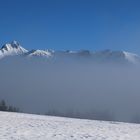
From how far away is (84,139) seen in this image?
19.2 metres

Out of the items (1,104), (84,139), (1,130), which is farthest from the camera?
(1,104)

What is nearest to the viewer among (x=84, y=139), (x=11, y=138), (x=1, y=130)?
(x=11, y=138)

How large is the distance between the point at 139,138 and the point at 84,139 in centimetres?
375

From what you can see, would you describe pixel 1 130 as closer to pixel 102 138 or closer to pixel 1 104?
pixel 102 138

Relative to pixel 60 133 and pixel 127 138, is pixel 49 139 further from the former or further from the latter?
pixel 127 138

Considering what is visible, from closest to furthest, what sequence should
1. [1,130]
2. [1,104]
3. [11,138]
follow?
[11,138] < [1,130] < [1,104]

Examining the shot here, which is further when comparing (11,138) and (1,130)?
(1,130)

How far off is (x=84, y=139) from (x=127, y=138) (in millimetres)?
2819

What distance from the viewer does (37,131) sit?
21359mm

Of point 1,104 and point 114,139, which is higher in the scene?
point 1,104

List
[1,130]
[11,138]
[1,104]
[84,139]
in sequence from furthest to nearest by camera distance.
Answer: [1,104]
[1,130]
[84,139]
[11,138]

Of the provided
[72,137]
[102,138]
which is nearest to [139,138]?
[102,138]

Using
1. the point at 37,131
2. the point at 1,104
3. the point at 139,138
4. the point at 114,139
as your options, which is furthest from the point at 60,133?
the point at 1,104

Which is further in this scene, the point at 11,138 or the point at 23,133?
the point at 23,133
